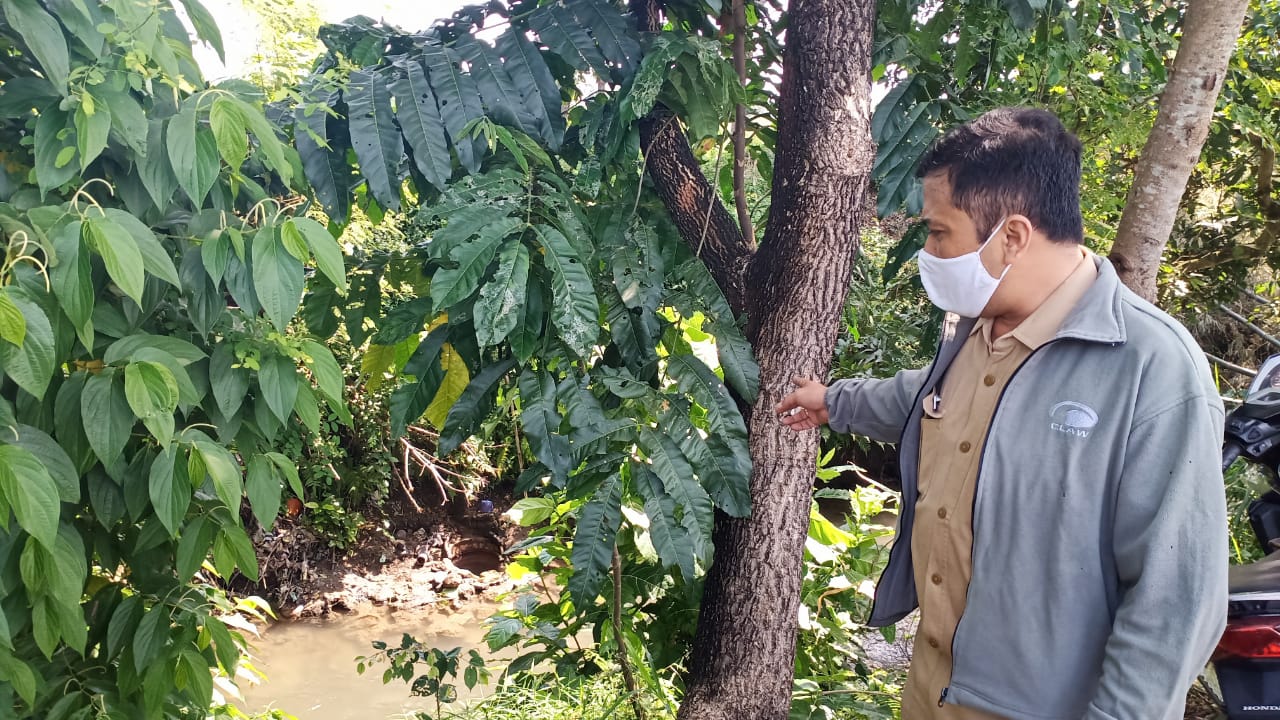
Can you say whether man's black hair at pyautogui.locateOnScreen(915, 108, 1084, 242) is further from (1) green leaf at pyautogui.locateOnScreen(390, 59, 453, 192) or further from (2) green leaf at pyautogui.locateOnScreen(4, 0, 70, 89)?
(2) green leaf at pyautogui.locateOnScreen(4, 0, 70, 89)

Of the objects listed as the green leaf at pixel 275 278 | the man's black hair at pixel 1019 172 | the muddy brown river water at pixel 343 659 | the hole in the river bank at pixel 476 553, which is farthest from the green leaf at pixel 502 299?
the hole in the river bank at pixel 476 553

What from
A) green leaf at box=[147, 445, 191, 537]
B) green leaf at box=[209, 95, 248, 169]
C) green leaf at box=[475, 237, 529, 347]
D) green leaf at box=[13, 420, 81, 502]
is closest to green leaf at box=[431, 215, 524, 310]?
green leaf at box=[475, 237, 529, 347]

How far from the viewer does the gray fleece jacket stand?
3.69 feet

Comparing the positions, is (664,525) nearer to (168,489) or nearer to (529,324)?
(529,324)

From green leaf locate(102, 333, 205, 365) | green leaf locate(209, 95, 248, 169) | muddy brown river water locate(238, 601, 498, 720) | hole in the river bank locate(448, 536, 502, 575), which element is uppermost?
green leaf locate(209, 95, 248, 169)

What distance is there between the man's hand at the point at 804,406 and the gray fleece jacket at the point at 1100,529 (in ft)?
2.18

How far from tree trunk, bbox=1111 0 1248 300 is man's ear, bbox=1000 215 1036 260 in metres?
1.08

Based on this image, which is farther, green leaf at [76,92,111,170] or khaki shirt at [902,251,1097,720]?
khaki shirt at [902,251,1097,720]

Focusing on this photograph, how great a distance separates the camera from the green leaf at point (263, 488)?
151 cm

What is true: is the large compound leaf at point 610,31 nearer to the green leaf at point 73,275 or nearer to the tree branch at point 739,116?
the tree branch at point 739,116

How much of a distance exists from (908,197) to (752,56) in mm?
817

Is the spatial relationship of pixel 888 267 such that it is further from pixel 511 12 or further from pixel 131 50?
pixel 131 50

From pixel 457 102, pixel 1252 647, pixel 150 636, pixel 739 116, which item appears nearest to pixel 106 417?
pixel 150 636

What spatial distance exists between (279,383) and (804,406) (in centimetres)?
114
